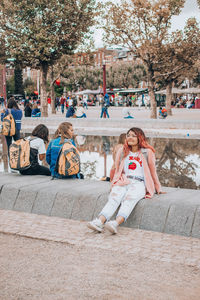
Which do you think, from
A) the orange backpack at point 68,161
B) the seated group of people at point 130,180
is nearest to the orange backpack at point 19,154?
the orange backpack at point 68,161

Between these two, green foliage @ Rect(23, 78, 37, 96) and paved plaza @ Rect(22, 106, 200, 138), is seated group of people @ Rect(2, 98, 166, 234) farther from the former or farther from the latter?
green foliage @ Rect(23, 78, 37, 96)

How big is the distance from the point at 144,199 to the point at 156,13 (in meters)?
22.5

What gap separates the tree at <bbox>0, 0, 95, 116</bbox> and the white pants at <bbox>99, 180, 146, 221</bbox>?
77.8 ft

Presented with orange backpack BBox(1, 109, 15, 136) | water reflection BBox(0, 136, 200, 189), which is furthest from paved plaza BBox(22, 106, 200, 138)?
orange backpack BBox(1, 109, 15, 136)

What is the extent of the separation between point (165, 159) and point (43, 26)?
19198mm

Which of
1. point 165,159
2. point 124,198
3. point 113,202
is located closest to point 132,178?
point 124,198

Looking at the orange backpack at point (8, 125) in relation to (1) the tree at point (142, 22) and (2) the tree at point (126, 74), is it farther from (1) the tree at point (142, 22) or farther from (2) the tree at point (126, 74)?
(2) the tree at point (126, 74)

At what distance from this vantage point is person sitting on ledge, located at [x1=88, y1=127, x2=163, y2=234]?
5691 millimetres

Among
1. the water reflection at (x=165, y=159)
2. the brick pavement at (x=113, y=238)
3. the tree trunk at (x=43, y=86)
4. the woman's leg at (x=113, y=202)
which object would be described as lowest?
the water reflection at (x=165, y=159)

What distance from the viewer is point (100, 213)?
18.5 feet

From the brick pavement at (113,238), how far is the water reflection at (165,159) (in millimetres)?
3573

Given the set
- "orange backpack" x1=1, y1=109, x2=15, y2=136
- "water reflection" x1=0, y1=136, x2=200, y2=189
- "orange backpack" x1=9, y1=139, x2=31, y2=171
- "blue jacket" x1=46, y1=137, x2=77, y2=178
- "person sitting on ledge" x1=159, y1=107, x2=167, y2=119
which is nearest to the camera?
"blue jacket" x1=46, y1=137, x2=77, y2=178

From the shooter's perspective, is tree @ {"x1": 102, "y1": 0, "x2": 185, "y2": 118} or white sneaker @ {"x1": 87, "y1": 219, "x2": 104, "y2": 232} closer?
white sneaker @ {"x1": 87, "y1": 219, "x2": 104, "y2": 232}

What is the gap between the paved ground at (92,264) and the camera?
12.3 ft
